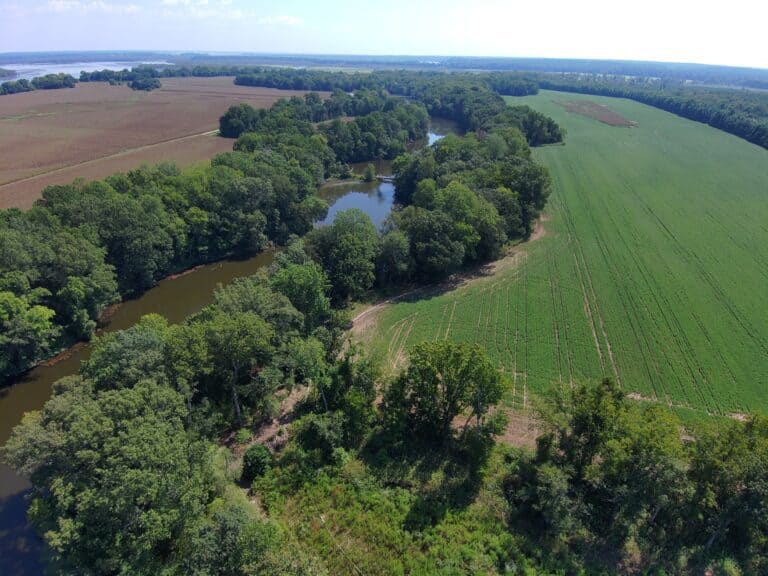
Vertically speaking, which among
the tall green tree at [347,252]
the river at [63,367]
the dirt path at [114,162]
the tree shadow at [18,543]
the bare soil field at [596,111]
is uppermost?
the bare soil field at [596,111]

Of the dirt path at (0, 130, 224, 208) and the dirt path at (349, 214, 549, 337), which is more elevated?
the dirt path at (0, 130, 224, 208)

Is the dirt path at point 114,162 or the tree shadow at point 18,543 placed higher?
the dirt path at point 114,162

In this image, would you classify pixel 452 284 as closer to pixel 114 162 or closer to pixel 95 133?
pixel 114 162

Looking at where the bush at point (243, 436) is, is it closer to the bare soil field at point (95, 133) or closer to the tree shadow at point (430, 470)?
the tree shadow at point (430, 470)

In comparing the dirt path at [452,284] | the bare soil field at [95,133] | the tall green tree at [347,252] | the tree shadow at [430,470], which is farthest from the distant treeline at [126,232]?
the tree shadow at [430,470]

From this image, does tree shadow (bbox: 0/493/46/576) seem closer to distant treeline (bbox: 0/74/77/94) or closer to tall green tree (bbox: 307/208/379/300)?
tall green tree (bbox: 307/208/379/300)

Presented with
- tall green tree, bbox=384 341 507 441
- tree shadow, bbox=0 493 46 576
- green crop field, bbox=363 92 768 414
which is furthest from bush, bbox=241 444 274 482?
green crop field, bbox=363 92 768 414
